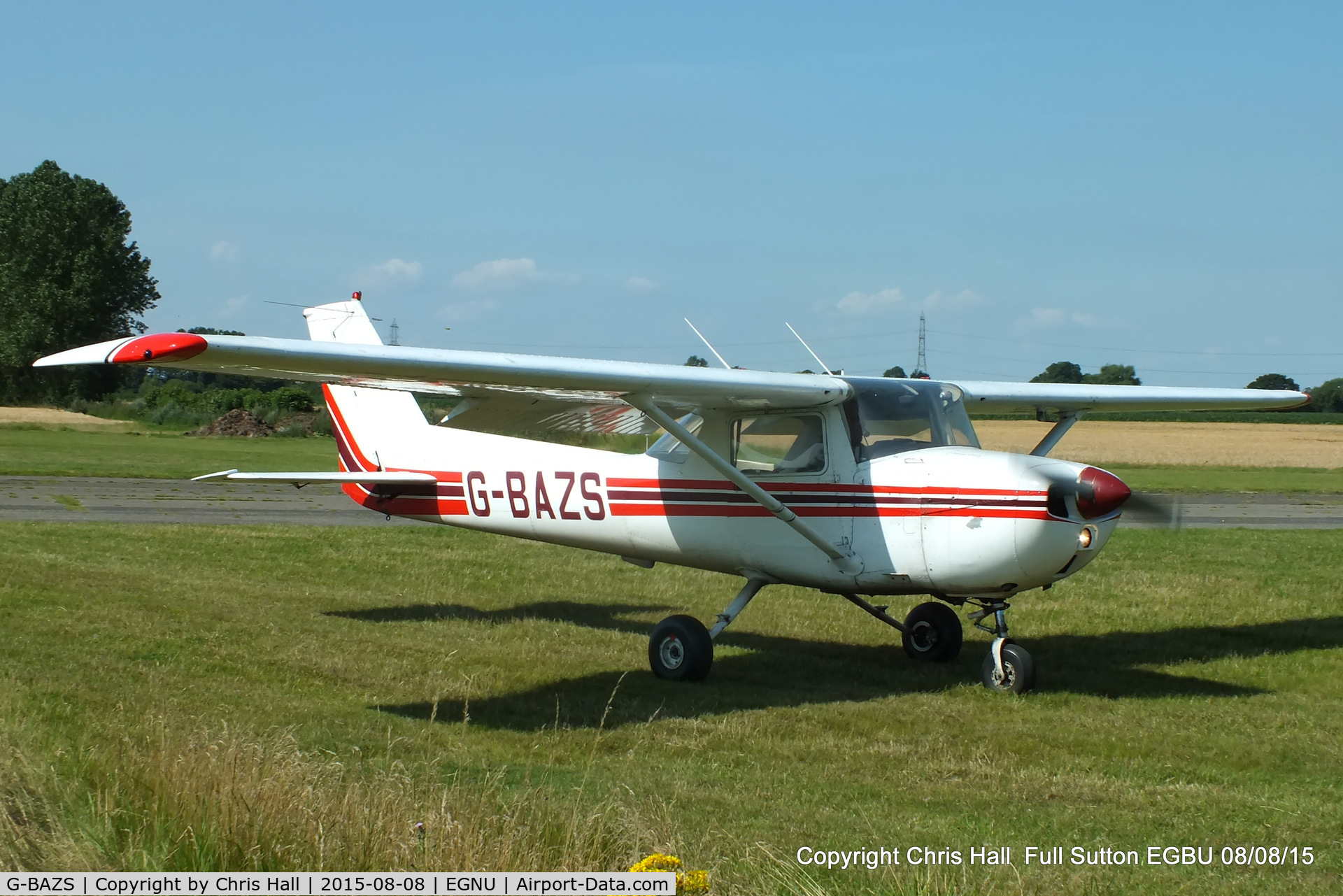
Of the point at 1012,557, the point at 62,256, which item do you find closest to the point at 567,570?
the point at 1012,557

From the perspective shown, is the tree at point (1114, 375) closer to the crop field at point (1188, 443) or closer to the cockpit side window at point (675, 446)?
the crop field at point (1188, 443)

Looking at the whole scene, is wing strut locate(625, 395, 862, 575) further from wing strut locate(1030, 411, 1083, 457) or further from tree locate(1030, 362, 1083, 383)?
tree locate(1030, 362, 1083, 383)

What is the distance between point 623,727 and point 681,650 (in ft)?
5.22

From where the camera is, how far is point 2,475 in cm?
2625

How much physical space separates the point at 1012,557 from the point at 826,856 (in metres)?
3.55

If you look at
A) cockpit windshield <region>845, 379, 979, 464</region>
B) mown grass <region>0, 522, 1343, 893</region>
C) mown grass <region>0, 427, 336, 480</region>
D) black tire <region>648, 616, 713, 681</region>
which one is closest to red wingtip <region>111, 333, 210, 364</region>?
mown grass <region>0, 522, 1343, 893</region>

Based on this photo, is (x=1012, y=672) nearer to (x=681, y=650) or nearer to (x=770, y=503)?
(x=770, y=503)

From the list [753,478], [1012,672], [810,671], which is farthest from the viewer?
[810,671]

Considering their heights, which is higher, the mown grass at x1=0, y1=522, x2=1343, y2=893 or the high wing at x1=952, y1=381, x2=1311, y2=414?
the high wing at x1=952, y1=381, x2=1311, y2=414

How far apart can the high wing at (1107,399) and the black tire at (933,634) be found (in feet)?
5.88

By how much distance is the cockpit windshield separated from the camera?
8.28 meters

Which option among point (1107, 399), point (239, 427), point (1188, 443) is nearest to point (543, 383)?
point (1107, 399)

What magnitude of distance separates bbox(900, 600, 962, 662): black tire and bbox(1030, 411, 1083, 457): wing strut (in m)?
1.49

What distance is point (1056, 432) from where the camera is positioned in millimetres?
10109
